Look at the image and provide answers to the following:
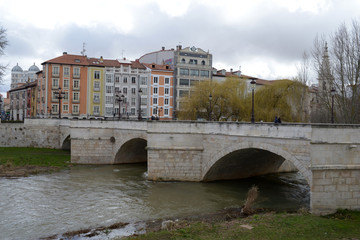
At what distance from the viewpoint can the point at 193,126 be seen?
2102 centimetres

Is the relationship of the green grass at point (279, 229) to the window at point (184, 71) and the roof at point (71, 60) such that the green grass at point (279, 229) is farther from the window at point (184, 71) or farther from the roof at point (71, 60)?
the roof at point (71, 60)

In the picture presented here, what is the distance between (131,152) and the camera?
30.1m

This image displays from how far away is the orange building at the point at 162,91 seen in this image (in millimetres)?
54219

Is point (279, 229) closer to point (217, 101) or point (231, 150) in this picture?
point (231, 150)

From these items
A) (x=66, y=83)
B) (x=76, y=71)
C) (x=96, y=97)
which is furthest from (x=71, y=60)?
(x=96, y=97)

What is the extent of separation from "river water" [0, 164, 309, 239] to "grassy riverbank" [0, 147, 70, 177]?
83.2 inches

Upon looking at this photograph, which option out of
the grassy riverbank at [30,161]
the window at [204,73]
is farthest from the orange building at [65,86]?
the window at [204,73]

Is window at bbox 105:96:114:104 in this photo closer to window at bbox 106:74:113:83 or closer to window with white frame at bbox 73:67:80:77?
window at bbox 106:74:113:83

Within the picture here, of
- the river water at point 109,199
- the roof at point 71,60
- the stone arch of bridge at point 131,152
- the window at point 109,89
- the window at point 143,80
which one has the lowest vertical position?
the river water at point 109,199

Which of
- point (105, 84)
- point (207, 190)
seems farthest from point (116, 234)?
point (105, 84)

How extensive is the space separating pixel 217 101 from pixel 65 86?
25277mm

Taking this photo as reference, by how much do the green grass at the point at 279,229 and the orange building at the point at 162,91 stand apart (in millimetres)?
41963

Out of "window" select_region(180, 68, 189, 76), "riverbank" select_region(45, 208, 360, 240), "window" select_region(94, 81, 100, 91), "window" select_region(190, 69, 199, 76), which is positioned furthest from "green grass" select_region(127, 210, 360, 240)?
"window" select_region(190, 69, 199, 76)

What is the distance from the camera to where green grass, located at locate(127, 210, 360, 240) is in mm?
10848
